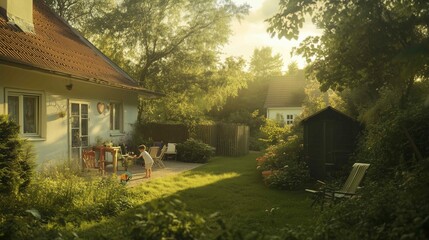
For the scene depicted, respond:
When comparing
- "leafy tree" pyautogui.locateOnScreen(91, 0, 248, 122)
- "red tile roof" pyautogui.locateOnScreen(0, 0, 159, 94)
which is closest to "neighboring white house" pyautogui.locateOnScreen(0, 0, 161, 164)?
"red tile roof" pyautogui.locateOnScreen(0, 0, 159, 94)

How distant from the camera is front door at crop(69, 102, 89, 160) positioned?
12906mm

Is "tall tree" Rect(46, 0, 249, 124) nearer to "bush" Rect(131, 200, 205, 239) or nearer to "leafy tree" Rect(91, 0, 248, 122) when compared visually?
"leafy tree" Rect(91, 0, 248, 122)

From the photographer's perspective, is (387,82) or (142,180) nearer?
(387,82)

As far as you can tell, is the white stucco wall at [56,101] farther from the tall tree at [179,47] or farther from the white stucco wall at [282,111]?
the white stucco wall at [282,111]

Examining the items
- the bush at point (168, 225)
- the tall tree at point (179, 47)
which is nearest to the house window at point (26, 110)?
the bush at point (168, 225)

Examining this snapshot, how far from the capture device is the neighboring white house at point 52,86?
10.4m

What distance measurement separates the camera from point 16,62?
9.20 meters

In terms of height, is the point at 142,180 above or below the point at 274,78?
below

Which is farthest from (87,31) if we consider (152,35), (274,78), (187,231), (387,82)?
(274,78)

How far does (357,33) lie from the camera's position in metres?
7.09

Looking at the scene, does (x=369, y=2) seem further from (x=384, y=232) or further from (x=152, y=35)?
(x=152, y=35)

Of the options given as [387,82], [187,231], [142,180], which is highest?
[387,82]

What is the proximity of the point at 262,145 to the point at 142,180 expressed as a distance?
51.4 feet

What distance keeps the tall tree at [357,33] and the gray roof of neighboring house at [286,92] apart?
28.8 metres
